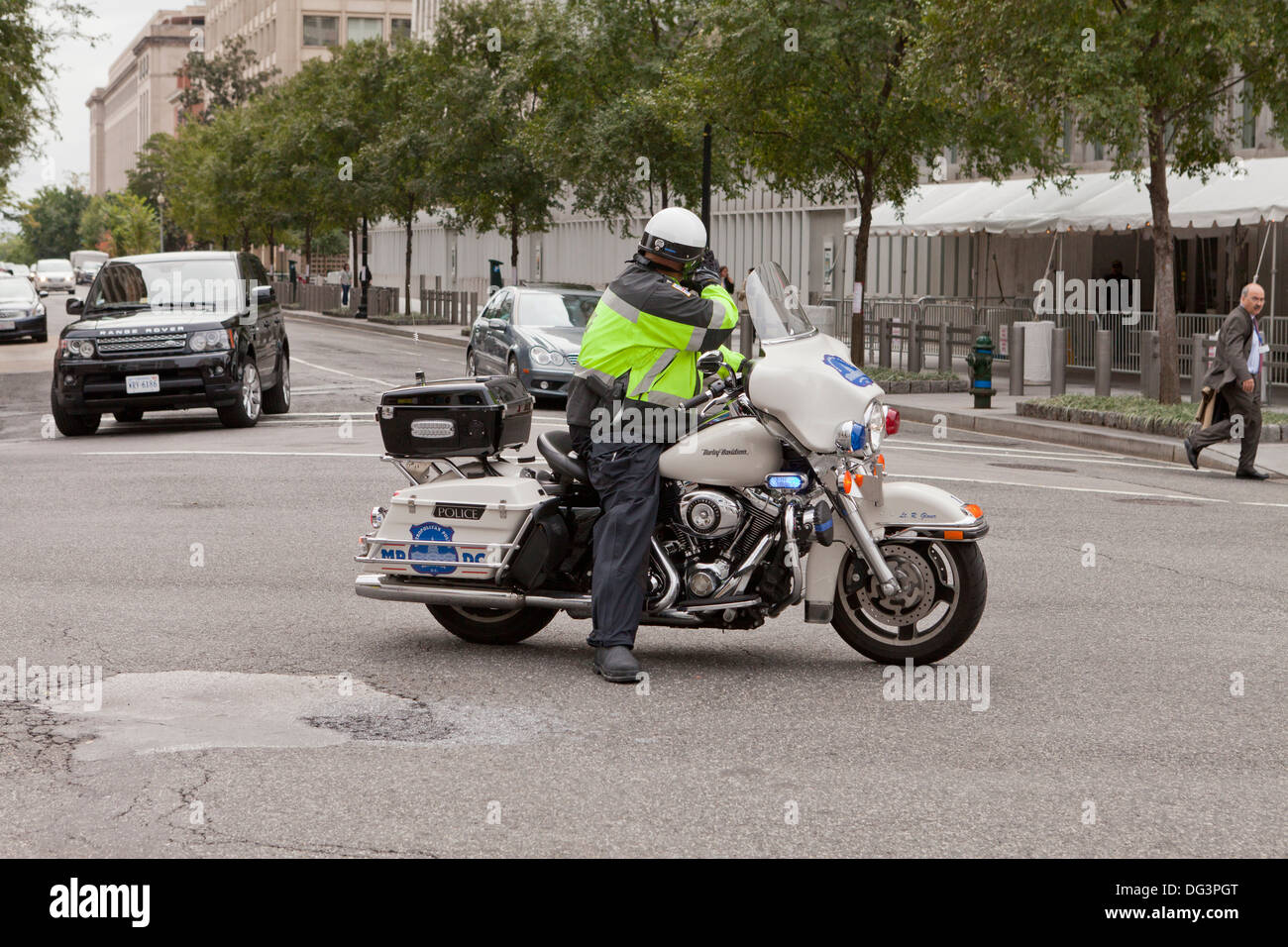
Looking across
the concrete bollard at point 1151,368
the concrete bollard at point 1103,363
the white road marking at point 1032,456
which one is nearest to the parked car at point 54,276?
the concrete bollard at point 1103,363

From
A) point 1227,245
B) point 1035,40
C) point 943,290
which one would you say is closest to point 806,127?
point 1035,40

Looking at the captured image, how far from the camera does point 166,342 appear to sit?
Answer: 17.8 metres

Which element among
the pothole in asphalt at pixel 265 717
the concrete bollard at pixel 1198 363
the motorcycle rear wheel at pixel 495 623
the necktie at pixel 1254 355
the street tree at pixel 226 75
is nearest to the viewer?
the pothole in asphalt at pixel 265 717

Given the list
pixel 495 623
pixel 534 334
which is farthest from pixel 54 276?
pixel 495 623

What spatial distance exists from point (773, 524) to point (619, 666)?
860 millimetres

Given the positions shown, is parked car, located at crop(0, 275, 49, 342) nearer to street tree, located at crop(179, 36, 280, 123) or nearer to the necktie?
the necktie

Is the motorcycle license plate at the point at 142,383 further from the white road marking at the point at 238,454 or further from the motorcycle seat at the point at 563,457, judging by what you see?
the motorcycle seat at the point at 563,457

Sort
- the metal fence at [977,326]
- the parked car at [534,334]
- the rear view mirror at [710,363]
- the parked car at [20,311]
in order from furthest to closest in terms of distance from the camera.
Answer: the parked car at [20,311], the metal fence at [977,326], the parked car at [534,334], the rear view mirror at [710,363]

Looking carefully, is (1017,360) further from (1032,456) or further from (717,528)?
(717,528)

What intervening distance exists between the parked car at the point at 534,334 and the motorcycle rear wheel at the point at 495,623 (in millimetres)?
12938

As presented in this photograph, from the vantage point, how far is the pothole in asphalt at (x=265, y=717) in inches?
234

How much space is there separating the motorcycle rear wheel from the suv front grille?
11.1 meters
